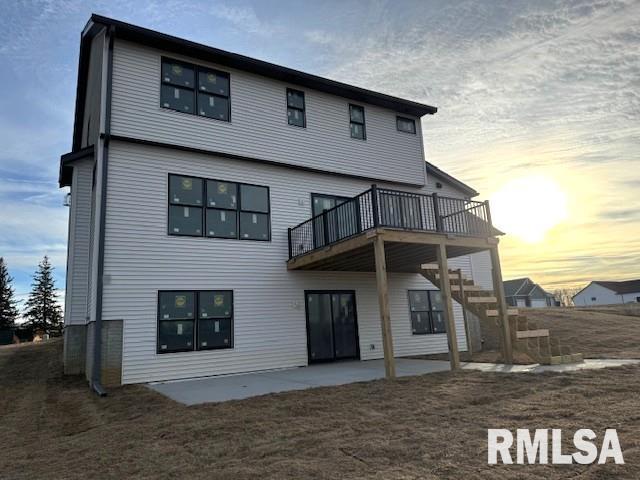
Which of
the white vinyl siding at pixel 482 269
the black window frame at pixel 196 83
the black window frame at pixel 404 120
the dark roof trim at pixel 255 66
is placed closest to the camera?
the dark roof trim at pixel 255 66

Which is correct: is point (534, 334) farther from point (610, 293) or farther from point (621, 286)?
point (621, 286)

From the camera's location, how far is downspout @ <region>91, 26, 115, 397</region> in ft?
28.9

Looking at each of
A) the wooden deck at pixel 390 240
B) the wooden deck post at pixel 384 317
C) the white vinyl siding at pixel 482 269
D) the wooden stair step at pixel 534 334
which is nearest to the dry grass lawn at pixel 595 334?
the wooden stair step at pixel 534 334

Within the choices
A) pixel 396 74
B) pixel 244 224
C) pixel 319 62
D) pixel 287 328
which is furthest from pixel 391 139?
pixel 287 328

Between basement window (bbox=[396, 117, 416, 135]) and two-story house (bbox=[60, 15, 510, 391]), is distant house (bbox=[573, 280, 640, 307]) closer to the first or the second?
basement window (bbox=[396, 117, 416, 135])

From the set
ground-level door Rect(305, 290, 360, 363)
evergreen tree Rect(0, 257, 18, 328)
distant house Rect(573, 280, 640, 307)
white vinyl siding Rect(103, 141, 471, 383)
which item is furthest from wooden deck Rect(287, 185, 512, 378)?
distant house Rect(573, 280, 640, 307)

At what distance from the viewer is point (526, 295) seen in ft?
194

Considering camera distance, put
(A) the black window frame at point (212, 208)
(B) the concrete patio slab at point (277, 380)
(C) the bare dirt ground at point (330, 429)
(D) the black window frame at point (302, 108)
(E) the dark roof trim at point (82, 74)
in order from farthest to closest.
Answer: (D) the black window frame at point (302, 108) → (E) the dark roof trim at point (82, 74) → (A) the black window frame at point (212, 208) → (B) the concrete patio slab at point (277, 380) → (C) the bare dirt ground at point (330, 429)

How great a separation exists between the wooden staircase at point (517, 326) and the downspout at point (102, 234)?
8.20 m

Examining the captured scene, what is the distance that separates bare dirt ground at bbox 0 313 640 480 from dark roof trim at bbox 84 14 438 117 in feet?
26.8

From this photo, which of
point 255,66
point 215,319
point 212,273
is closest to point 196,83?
point 255,66

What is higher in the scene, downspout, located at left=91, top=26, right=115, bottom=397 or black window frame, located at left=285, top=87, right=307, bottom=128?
Answer: black window frame, located at left=285, top=87, right=307, bottom=128

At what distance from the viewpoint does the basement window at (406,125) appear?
14.4 m

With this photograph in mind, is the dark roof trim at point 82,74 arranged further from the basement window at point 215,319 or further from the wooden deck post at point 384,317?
the wooden deck post at point 384,317
